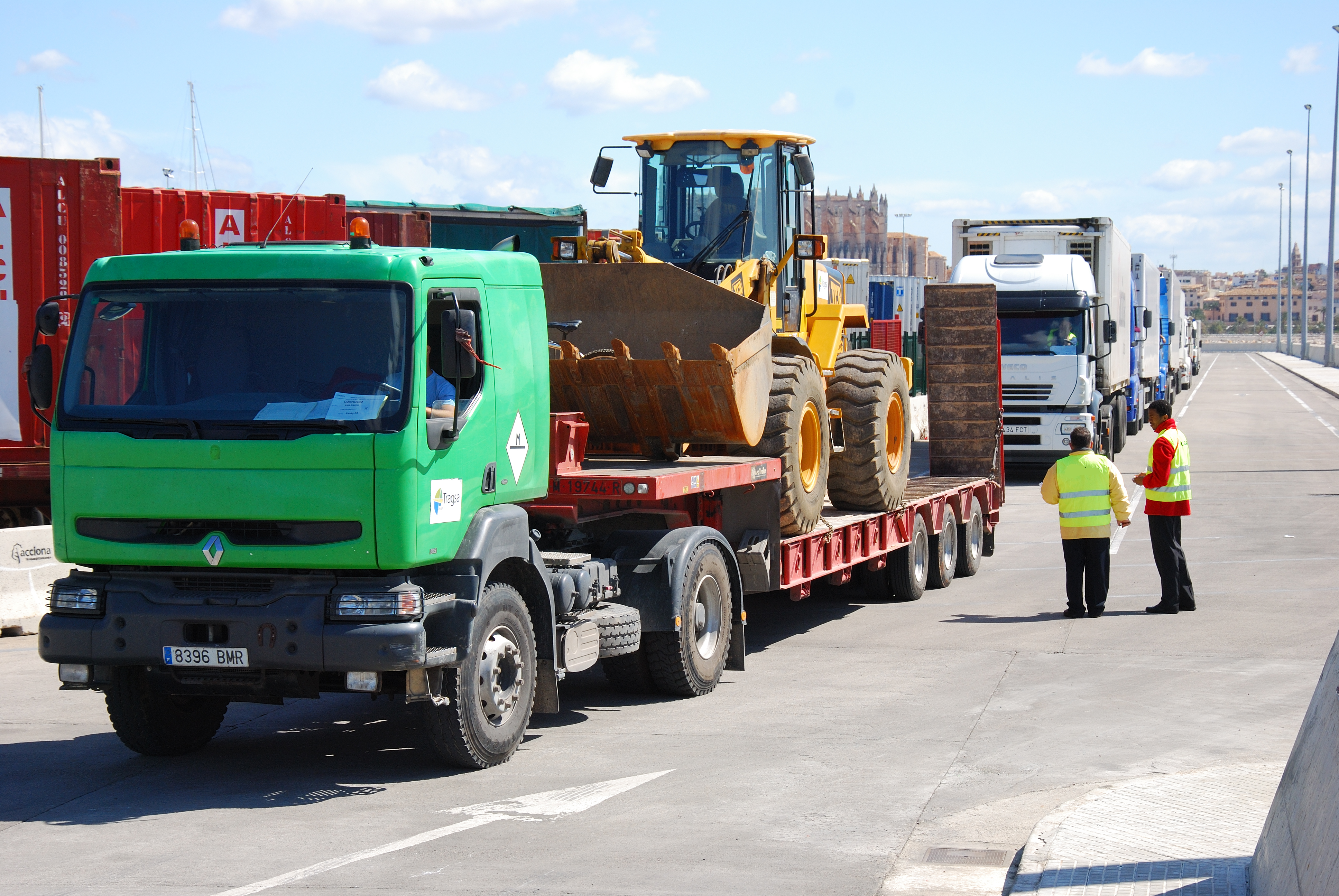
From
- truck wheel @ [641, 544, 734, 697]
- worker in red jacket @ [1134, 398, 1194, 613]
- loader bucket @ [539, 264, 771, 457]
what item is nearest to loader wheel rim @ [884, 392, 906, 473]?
worker in red jacket @ [1134, 398, 1194, 613]

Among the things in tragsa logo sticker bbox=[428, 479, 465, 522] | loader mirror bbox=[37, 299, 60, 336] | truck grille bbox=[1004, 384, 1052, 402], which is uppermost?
loader mirror bbox=[37, 299, 60, 336]

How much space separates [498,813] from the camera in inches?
264

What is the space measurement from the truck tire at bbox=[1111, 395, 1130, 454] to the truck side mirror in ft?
70.8

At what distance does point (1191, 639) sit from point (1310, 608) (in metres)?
1.97

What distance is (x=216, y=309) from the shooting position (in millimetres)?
7012

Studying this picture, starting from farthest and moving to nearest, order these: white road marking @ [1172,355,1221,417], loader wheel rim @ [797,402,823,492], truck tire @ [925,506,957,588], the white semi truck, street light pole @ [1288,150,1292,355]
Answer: street light pole @ [1288,150,1292,355] → white road marking @ [1172,355,1221,417] → the white semi truck → truck tire @ [925,506,957,588] → loader wheel rim @ [797,402,823,492]

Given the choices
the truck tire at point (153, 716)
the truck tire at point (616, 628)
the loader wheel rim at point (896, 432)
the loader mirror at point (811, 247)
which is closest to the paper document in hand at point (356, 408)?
the truck tire at point (153, 716)

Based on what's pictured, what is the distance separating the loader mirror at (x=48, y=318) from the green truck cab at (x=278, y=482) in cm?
5

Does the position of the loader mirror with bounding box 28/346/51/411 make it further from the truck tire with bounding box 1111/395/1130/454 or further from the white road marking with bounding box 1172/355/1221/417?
the truck tire with bounding box 1111/395/1130/454

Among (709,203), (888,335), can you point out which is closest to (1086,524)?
(709,203)

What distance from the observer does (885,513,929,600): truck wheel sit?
523 inches

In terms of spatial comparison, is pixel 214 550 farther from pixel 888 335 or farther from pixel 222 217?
pixel 888 335

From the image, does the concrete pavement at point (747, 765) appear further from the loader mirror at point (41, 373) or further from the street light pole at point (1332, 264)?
the street light pole at point (1332, 264)

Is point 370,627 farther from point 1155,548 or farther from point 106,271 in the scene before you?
point 1155,548
